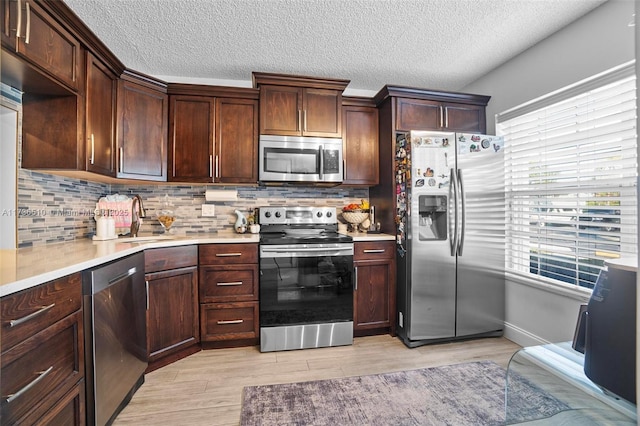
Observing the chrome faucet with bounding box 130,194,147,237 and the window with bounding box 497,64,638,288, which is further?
the chrome faucet with bounding box 130,194,147,237

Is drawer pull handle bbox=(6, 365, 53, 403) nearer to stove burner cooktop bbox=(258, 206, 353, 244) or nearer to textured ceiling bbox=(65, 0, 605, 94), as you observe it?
stove burner cooktop bbox=(258, 206, 353, 244)

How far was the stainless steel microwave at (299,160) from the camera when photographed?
9.02 ft

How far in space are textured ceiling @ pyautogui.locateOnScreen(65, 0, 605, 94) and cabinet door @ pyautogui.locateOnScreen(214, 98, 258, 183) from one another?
0.41 meters

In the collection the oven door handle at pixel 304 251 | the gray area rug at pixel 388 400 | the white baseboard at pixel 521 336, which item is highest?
the oven door handle at pixel 304 251

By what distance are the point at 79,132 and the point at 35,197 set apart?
0.52 metres

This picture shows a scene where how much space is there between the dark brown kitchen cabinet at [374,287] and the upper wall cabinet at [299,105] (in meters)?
1.16

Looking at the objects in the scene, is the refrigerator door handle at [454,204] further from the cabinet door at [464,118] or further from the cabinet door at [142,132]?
the cabinet door at [142,132]

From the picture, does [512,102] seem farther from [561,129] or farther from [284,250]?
[284,250]

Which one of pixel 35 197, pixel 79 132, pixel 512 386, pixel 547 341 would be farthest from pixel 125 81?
pixel 547 341

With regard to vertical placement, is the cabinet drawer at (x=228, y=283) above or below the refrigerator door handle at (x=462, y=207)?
below

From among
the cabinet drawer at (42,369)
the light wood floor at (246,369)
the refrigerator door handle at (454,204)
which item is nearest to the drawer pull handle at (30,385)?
the cabinet drawer at (42,369)

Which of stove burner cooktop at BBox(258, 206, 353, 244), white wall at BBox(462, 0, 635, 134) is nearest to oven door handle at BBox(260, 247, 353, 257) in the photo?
stove burner cooktop at BBox(258, 206, 353, 244)

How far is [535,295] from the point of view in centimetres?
247

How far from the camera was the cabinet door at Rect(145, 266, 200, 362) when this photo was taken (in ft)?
7.07
